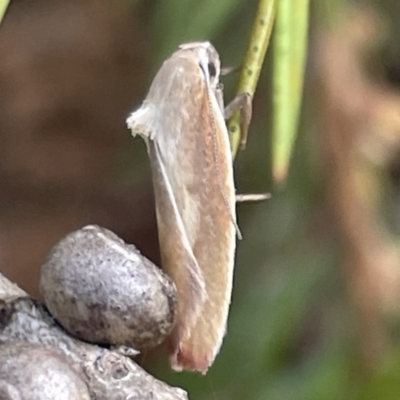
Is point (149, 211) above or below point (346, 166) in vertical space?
below

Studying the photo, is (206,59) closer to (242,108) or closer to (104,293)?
(242,108)

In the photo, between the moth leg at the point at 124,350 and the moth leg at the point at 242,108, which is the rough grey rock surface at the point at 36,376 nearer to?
the moth leg at the point at 124,350

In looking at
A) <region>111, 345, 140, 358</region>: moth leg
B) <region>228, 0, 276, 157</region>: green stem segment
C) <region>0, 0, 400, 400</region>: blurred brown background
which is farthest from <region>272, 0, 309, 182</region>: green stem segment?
<region>0, 0, 400, 400</region>: blurred brown background

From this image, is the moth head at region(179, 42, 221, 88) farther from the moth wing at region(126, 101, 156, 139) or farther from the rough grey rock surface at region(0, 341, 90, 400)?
the rough grey rock surface at region(0, 341, 90, 400)

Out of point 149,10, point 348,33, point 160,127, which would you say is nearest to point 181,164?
point 160,127

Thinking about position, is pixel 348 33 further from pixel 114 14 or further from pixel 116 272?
pixel 114 14

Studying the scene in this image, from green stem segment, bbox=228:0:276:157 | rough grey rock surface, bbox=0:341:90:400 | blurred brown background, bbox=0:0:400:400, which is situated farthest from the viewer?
blurred brown background, bbox=0:0:400:400

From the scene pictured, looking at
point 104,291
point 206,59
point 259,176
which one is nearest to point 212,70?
point 206,59
